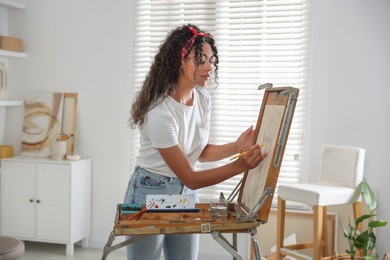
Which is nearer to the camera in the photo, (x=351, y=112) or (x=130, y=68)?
(x=351, y=112)

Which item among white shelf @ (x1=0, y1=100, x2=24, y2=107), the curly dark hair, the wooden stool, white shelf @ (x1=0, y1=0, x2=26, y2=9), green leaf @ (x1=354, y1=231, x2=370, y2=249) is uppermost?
white shelf @ (x1=0, y1=0, x2=26, y2=9)

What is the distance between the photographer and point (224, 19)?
4477 mm

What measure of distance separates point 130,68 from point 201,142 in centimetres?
246

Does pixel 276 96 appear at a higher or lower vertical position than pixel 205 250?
higher

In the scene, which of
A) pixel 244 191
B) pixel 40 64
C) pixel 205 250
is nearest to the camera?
pixel 244 191

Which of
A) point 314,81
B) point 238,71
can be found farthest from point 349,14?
point 238,71

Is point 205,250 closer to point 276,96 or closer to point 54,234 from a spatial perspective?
point 54,234

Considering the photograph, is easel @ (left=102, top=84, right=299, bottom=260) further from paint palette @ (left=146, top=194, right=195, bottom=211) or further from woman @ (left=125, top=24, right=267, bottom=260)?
woman @ (left=125, top=24, right=267, bottom=260)

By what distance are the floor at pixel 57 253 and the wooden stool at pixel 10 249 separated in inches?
59.2

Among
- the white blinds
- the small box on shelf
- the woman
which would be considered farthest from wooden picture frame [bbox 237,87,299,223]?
the small box on shelf

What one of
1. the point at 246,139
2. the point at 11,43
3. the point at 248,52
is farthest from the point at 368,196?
the point at 11,43

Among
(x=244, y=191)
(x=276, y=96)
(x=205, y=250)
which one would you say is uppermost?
(x=276, y=96)

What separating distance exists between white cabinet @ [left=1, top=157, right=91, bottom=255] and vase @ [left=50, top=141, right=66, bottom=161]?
6cm

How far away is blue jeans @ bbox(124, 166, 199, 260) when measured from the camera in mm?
2225
